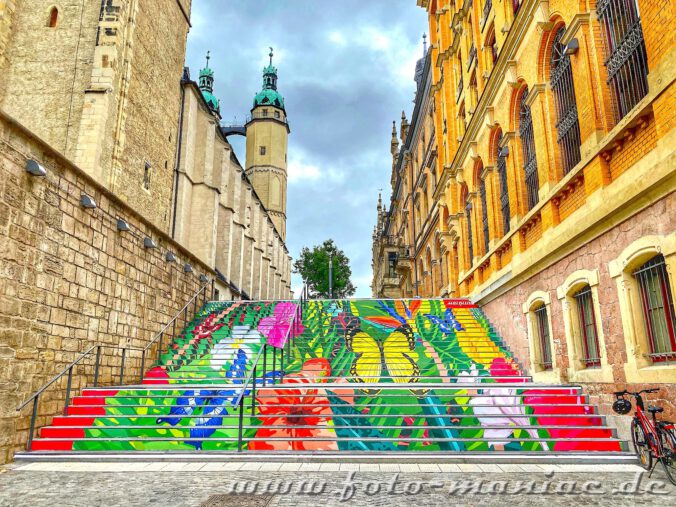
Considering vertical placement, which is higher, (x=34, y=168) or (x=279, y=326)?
(x=34, y=168)

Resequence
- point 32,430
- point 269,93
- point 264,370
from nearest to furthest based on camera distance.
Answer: point 32,430
point 264,370
point 269,93

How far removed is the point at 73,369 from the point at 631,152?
10.1 metres

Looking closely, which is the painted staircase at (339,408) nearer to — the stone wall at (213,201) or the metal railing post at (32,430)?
the metal railing post at (32,430)

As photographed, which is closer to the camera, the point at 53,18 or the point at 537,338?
the point at 537,338

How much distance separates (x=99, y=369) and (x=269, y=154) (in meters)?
56.9

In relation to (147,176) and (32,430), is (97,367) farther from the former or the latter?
(147,176)

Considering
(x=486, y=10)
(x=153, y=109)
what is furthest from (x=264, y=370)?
(x=153, y=109)

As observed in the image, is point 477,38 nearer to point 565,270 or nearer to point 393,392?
point 565,270

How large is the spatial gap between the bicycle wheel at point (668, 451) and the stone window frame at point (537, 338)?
3.98m

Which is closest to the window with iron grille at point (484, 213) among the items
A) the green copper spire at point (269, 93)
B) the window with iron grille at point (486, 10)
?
the window with iron grille at point (486, 10)

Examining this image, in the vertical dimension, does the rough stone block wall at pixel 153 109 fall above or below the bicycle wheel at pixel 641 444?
above

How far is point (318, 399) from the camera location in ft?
28.8

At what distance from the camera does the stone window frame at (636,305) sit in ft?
20.1

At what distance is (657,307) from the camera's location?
6.64 m
